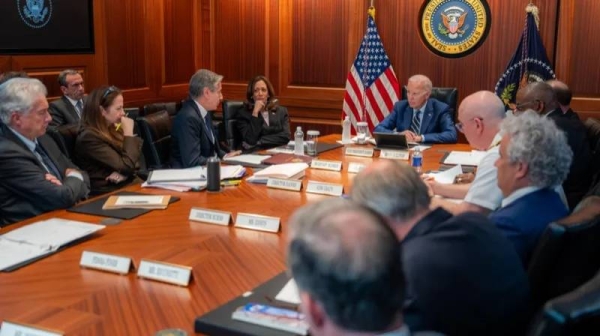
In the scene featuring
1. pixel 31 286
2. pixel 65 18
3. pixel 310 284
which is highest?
pixel 65 18

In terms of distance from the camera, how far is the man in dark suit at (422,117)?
4895 mm

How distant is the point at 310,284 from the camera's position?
3.48 feet

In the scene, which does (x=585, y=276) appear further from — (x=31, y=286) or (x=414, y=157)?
(x=414, y=157)

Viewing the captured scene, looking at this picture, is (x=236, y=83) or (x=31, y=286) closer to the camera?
(x=31, y=286)

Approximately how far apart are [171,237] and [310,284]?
1.51 m

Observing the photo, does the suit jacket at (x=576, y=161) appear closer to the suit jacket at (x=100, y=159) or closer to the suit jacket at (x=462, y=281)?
the suit jacket at (x=462, y=281)

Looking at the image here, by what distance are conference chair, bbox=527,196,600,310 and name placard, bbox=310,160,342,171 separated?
197 cm

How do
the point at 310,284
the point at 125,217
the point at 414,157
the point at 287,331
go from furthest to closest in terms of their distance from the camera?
1. the point at 414,157
2. the point at 125,217
3. the point at 287,331
4. the point at 310,284

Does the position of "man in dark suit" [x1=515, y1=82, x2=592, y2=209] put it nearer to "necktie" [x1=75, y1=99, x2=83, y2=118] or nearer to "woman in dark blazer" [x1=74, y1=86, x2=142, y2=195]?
"woman in dark blazer" [x1=74, y1=86, x2=142, y2=195]

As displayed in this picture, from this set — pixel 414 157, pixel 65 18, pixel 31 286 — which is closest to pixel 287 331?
pixel 31 286

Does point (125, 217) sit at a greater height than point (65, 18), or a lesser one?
lesser

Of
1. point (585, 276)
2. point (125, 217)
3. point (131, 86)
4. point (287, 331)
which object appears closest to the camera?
point (287, 331)

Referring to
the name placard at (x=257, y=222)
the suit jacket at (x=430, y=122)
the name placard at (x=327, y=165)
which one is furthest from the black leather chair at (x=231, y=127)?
the name placard at (x=257, y=222)

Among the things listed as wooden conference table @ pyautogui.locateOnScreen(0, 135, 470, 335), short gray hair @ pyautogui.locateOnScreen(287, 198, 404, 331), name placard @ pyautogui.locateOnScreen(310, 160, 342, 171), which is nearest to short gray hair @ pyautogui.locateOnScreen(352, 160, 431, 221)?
wooden conference table @ pyautogui.locateOnScreen(0, 135, 470, 335)
